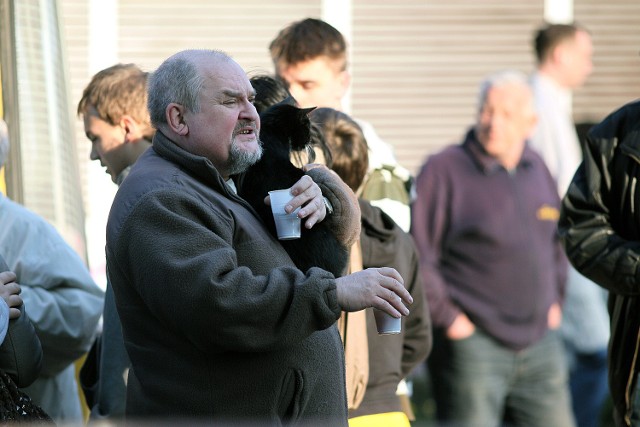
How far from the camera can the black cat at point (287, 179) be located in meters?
3.79

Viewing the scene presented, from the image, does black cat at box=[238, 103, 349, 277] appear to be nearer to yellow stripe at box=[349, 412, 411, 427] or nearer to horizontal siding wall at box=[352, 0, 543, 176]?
yellow stripe at box=[349, 412, 411, 427]

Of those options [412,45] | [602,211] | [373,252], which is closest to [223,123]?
[373,252]

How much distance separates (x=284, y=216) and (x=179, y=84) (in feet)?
1.62

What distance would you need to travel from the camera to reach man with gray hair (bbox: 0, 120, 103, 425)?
4918mm

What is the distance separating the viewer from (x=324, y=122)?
5.07 meters

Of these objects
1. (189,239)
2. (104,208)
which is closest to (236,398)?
(189,239)

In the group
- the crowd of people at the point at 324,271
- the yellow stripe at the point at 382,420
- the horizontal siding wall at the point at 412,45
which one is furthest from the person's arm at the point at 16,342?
the horizontal siding wall at the point at 412,45

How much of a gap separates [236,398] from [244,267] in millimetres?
371

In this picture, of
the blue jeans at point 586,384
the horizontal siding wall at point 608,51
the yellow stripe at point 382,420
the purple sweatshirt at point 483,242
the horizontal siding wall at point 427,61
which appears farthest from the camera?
the horizontal siding wall at point 608,51

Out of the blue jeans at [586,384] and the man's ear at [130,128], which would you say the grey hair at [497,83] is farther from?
the man's ear at [130,128]

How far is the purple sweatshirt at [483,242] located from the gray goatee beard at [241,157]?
3.17 m

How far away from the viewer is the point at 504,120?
716 centimetres

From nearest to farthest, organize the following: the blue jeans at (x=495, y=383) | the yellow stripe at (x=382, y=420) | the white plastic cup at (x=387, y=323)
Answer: the white plastic cup at (x=387, y=323)
the yellow stripe at (x=382, y=420)
the blue jeans at (x=495, y=383)

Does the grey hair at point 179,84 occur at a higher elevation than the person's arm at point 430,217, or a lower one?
higher
